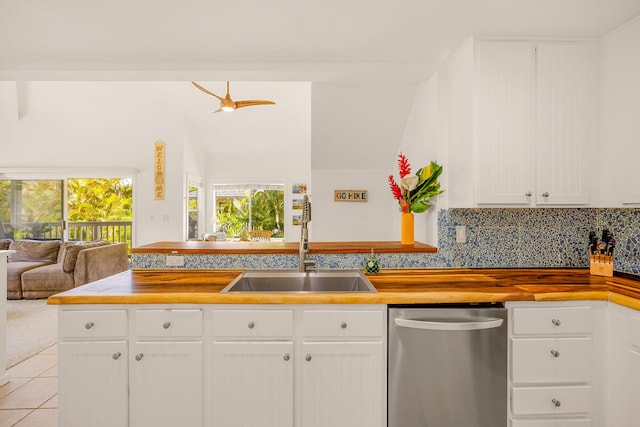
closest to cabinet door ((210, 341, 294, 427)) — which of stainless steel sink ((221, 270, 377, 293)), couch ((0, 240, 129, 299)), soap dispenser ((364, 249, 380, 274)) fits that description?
stainless steel sink ((221, 270, 377, 293))

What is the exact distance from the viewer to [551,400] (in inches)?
68.3

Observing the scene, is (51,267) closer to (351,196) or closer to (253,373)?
(351,196)

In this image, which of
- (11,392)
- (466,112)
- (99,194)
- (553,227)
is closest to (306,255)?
(466,112)

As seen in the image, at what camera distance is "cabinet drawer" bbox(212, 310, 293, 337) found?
5.54 ft

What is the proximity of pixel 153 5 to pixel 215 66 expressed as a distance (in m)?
0.62

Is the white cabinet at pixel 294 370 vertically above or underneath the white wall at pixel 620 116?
underneath

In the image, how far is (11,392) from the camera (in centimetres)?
256

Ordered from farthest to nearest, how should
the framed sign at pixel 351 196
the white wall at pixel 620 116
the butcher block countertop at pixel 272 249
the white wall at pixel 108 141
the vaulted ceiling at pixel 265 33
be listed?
1. the white wall at pixel 108 141
2. the framed sign at pixel 351 196
3. the butcher block countertop at pixel 272 249
4. the white wall at pixel 620 116
5. the vaulted ceiling at pixel 265 33

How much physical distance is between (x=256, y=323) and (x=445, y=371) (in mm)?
953

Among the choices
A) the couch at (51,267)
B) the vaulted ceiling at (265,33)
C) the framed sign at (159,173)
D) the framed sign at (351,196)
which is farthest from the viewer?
A: the framed sign at (159,173)

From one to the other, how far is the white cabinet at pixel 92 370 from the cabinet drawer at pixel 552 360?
1.94 m

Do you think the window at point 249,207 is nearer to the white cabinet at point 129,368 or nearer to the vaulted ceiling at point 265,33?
the vaulted ceiling at point 265,33

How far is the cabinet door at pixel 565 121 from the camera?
83.2 inches

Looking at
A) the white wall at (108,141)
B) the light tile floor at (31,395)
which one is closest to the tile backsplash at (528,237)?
the light tile floor at (31,395)
